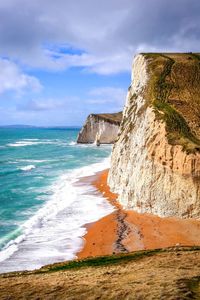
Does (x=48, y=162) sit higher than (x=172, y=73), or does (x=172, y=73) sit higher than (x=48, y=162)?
(x=172, y=73)

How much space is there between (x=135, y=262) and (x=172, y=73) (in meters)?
35.8

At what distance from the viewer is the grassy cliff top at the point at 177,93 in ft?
120

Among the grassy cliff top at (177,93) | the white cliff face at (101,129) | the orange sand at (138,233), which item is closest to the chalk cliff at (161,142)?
the grassy cliff top at (177,93)

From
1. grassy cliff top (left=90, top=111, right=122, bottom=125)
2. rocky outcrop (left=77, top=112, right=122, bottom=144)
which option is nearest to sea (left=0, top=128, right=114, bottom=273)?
rocky outcrop (left=77, top=112, right=122, bottom=144)

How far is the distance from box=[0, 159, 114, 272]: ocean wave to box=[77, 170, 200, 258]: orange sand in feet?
3.45

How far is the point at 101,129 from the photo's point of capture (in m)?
124

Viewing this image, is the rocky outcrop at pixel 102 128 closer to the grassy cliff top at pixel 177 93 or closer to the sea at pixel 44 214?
the sea at pixel 44 214

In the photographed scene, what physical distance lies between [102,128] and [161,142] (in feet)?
287

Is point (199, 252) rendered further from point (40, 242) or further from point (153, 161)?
point (153, 161)

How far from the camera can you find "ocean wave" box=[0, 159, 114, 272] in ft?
88.6

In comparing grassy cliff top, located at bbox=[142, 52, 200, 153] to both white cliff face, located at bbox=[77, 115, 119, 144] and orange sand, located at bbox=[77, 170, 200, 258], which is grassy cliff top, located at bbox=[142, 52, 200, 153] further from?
white cliff face, located at bbox=[77, 115, 119, 144]

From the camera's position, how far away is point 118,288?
15.0 meters

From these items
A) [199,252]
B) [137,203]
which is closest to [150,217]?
[137,203]

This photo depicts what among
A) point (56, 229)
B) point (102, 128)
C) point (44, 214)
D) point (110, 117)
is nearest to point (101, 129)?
point (102, 128)
